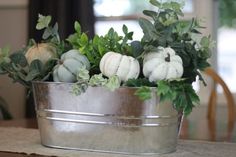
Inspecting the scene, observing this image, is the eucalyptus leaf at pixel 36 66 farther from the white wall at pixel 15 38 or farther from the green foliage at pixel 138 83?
the white wall at pixel 15 38

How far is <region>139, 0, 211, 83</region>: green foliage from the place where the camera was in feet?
3.15

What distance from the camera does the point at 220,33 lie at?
308 centimetres

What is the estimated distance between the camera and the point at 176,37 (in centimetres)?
101

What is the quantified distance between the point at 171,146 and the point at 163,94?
0.19 m

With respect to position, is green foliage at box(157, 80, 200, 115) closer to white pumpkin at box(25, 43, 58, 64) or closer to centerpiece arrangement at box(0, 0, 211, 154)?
centerpiece arrangement at box(0, 0, 211, 154)

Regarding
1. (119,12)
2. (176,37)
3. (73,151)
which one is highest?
(119,12)

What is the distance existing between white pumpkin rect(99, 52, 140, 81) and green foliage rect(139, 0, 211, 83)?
41mm

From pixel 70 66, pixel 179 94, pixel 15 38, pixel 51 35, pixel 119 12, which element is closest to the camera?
pixel 179 94

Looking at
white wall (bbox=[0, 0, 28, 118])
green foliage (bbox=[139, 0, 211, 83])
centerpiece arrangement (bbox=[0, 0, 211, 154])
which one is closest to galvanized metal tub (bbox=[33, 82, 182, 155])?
centerpiece arrangement (bbox=[0, 0, 211, 154])

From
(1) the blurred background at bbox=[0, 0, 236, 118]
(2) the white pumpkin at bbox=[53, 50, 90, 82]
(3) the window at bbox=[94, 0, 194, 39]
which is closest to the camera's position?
(2) the white pumpkin at bbox=[53, 50, 90, 82]

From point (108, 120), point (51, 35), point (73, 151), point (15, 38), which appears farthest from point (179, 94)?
point (15, 38)

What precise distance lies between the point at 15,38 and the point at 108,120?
2452 mm

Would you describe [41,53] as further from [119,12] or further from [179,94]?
[119,12]

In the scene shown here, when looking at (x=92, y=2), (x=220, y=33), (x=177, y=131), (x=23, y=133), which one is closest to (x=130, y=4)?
(x=92, y=2)
